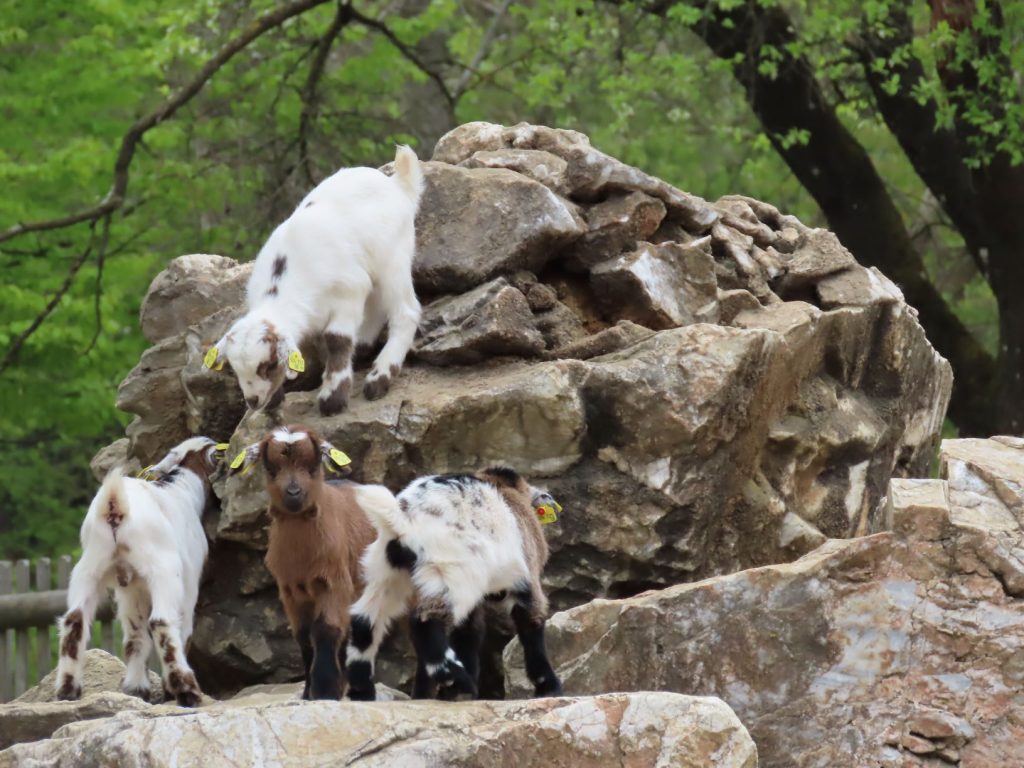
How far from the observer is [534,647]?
6.14 m

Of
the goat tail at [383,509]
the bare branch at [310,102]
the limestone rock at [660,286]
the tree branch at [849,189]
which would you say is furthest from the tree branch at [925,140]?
the goat tail at [383,509]

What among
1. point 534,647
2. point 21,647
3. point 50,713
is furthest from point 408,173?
point 21,647

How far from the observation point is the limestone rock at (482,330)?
25.2 feet

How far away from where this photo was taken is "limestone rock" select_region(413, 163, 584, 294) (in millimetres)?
8062

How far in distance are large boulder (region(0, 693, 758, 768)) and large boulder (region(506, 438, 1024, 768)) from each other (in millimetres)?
969

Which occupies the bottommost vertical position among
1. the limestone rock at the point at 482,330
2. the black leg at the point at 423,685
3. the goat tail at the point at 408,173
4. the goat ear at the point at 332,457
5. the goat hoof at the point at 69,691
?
the goat hoof at the point at 69,691

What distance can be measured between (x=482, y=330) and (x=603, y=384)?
69 cm

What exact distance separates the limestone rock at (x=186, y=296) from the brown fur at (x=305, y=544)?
2626 mm

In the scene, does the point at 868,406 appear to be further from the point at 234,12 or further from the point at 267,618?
the point at 234,12

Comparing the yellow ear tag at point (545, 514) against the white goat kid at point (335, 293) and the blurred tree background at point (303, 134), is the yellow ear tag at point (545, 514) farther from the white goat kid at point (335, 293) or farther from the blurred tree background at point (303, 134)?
the blurred tree background at point (303, 134)

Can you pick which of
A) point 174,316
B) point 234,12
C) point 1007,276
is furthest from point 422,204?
point 234,12

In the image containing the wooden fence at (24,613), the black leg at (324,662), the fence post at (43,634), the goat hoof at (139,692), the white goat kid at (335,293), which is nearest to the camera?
the black leg at (324,662)

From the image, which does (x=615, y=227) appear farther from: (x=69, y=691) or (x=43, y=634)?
(x=43, y=634)

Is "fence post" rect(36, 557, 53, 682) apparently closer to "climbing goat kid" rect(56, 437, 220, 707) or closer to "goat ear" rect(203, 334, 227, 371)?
"climbing goat kid" rect(56, 437, 220, 707)
